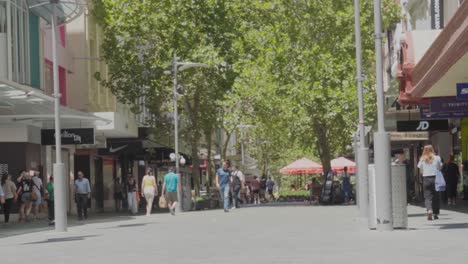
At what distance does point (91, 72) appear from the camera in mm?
52500

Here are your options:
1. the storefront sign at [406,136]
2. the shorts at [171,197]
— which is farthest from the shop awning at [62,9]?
the storefront sign at [406,136]

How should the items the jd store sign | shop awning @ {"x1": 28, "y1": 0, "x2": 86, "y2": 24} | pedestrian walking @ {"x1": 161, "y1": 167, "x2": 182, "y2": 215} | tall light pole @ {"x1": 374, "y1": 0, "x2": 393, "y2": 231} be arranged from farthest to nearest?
shop awning @ {"x1": 28, "y1": 0, "x2": 86, "y2": 24} < pedestrian walking @ {"x1": 161, "y1": 167, "x2": 182, "y2": 215} < the jd store sign < tall light pole @ {"x1": 374, "y1": 0, "x2": 393, "y2": 231}

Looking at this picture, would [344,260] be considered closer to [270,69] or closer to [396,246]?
[396,246]

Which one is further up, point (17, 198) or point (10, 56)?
point (10, 56)

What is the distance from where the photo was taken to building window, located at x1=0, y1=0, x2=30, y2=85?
37.8m

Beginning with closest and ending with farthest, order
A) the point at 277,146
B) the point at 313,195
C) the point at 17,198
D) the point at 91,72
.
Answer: the point at 17,198, the point at 91,72, the point at 313,195, the point at 277,146

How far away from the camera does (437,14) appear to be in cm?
3959

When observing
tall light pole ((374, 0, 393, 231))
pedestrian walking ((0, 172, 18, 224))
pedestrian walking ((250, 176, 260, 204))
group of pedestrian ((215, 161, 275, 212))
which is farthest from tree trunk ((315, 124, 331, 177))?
tall light pole ((374, 0, 393, 231))

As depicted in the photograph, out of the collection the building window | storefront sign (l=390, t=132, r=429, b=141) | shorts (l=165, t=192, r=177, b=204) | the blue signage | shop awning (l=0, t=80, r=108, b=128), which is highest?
the building window

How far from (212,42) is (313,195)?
32.5 ft

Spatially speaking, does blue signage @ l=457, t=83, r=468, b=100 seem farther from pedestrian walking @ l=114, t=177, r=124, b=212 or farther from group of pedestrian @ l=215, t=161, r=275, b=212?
pedestrian walking @ l=114, t=177, r=124, b=212

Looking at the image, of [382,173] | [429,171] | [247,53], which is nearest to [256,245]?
[382,173]

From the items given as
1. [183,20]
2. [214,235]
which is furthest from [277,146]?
[214,235]

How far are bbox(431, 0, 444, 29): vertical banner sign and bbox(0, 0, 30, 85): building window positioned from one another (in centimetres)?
1392
